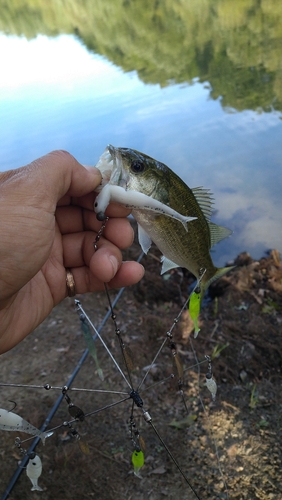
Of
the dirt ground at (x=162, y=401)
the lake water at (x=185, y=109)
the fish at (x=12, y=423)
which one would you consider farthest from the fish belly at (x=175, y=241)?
the lake water at (x=185, y=109)

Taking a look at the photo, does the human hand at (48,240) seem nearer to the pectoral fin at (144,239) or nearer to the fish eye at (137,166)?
the pectoral fin at (144,239)

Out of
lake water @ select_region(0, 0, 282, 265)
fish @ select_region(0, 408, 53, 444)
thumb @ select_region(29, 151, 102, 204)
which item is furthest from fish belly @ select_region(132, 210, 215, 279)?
lake water @ select_region(0, 0, 282, 265)

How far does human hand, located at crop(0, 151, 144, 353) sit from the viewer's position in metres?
1.79

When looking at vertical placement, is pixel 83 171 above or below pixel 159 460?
above

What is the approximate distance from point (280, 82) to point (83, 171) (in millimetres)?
12778

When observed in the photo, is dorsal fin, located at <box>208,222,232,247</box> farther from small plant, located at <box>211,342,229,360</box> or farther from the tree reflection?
the tree reflection

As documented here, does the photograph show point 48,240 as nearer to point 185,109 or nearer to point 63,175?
point 63,175

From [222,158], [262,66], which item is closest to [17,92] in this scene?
[262,66]

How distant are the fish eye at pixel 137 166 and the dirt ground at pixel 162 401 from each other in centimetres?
98

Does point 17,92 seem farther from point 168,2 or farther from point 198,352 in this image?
point 168,2

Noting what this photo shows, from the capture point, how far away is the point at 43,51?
26984 mm

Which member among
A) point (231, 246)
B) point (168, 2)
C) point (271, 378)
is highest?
point (168, 2)

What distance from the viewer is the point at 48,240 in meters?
1.95

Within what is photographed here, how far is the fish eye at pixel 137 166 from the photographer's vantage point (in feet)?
6.74
